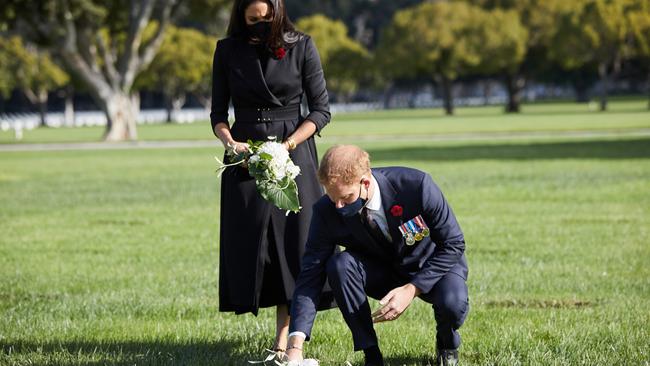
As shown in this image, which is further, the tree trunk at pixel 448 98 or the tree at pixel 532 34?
the tree at pixel 532 34

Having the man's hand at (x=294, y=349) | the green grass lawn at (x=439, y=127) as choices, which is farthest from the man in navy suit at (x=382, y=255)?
the green grass lawn at (x=439, y=127)

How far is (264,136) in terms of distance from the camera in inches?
220

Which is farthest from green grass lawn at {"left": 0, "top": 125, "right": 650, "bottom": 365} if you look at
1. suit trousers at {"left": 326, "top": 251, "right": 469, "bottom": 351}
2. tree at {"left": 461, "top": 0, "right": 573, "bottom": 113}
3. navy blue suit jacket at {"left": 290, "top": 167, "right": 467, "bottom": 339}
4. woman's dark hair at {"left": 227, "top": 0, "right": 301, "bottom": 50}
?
tree at {"left": 461, "top": 0, "right": 573, "bottom": 113}

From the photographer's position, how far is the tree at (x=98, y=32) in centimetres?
3916

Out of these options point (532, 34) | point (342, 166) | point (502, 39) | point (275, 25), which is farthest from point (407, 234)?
point (532, 34)

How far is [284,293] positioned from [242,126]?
91 centimetres

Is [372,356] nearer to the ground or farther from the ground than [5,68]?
farther from the ground

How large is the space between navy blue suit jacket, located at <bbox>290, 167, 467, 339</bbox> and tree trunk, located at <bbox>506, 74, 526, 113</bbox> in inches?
2824

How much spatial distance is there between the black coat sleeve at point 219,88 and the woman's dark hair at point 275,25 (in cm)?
14

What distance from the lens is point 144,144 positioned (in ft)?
125

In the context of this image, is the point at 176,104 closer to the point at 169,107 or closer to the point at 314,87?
the point at 169,107

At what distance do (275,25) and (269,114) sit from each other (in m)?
0.47

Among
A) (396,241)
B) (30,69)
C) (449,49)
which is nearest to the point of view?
(396,241)

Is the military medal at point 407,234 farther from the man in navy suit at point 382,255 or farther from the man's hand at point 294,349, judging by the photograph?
the man's hand at point 294,349
